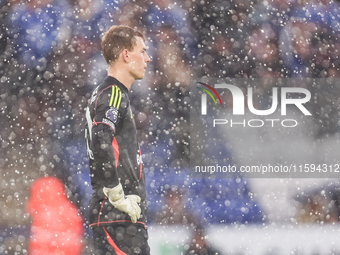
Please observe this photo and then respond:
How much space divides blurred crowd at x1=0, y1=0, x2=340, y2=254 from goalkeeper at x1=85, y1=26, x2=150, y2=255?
1.16ft

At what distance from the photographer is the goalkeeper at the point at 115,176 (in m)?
1.65

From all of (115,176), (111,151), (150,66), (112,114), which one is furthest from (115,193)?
(150,66)

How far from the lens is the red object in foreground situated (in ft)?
6.97

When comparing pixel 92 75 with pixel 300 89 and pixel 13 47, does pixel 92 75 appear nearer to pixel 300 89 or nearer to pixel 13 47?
pixel 13 47

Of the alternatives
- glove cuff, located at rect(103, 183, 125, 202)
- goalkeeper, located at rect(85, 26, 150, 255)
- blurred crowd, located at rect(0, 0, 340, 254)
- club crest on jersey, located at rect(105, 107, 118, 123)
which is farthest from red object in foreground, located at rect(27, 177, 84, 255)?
club crest on jersey, located at rect(105, 107, 118, 123)

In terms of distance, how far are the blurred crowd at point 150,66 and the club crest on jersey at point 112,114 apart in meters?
0.44

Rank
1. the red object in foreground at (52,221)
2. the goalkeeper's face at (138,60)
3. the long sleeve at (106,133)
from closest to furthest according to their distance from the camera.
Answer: the long sleeve at (106,133) → the goalkeeper's face at (138,60) → the red object in foreground at (52,221)

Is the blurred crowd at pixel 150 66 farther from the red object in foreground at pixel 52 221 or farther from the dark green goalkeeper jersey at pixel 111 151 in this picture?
the dark green goalkeeper jersey at pixel 111 151

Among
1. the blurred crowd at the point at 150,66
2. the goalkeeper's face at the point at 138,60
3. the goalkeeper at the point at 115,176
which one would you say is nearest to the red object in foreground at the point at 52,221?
the blurred crowd at the point at 150,66

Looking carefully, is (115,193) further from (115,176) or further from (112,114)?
(112,114)

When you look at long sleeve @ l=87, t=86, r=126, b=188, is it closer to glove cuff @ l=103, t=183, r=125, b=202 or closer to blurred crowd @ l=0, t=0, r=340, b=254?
glove cuff @ l=103, t=183, r=125, b=202

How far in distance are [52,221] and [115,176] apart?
30.3 inches

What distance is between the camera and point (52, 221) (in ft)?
6.96

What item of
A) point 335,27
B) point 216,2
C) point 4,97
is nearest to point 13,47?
point 4,97
